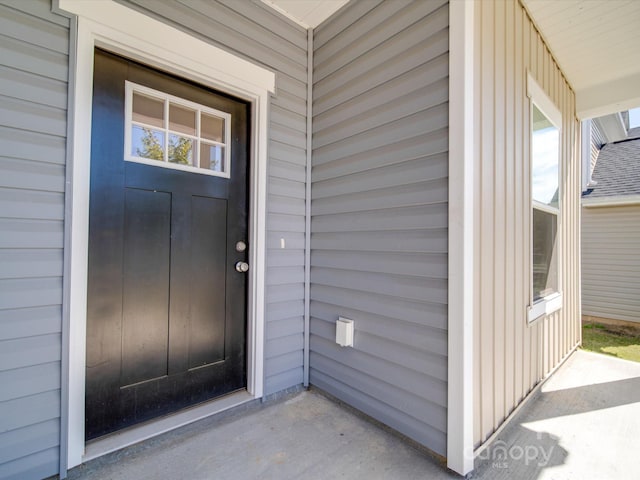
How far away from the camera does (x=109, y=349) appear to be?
1.61m

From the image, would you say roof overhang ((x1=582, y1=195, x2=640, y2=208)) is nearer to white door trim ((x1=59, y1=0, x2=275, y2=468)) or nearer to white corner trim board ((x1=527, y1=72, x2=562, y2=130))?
white corner trim board ((x1=527, y1=72, x2=562, y2=130))

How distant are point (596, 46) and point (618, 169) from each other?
492 cm

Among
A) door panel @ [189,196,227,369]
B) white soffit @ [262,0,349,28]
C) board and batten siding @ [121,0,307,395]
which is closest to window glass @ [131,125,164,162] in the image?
door panel @ [189,196,227,369]

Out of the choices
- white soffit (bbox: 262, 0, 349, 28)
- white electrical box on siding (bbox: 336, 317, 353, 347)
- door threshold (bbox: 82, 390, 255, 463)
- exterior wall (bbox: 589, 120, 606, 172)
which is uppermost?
exterior wall (bbox: 589, 120, 606, 172)

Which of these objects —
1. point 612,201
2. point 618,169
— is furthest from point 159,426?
point 618,169

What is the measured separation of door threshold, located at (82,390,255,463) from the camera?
60.7 inches

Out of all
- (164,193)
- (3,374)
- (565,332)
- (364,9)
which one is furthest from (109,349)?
(565,332)

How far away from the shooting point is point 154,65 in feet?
5.65

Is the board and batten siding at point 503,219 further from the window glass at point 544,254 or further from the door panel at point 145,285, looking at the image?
the door panel at point 145,285

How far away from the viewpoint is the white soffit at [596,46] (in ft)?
7.24

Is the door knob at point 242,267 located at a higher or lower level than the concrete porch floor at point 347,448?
higher

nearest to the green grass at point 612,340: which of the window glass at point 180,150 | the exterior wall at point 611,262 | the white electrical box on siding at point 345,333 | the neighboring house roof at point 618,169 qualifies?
the exterior wall at point 611,262

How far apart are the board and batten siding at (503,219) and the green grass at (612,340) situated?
1.69 m

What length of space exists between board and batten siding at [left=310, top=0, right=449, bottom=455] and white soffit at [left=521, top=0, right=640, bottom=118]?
125 centimetres
